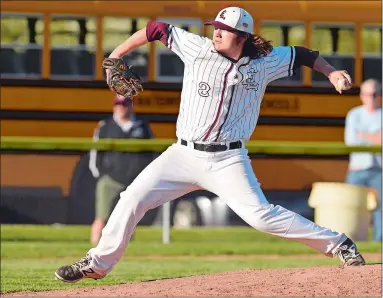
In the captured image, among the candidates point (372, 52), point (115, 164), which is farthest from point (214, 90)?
point (372, 52)

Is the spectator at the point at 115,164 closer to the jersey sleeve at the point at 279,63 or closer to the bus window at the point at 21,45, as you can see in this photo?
the bus window at the point at 21,45

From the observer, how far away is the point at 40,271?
460 inches

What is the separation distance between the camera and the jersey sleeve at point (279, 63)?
8.61 meters

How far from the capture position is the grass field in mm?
11930

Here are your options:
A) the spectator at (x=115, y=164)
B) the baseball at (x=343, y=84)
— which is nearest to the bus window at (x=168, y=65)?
the spectator at (x=115, y=164)

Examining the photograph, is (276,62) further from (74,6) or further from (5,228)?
(74,6)

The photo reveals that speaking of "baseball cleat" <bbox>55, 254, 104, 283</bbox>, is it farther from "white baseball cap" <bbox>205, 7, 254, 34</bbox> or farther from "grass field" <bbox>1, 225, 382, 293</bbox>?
"grass field" <bbox>1, 225, 382, 293</bbox>

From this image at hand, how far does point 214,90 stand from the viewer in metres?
8.44

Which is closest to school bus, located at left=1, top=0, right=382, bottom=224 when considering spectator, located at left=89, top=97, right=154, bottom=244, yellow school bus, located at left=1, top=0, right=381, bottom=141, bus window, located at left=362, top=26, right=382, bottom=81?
yellow school bus, located at left=1, top=0, right=381, bottom=141

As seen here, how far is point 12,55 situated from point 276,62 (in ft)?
28.9

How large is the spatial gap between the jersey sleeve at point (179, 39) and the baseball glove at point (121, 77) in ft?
0.86

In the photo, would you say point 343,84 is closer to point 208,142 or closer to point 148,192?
point 208,142

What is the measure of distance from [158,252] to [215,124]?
19.4 feet

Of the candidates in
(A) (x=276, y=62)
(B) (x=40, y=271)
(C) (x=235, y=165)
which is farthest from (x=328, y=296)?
(B) (x=40, y=271)
